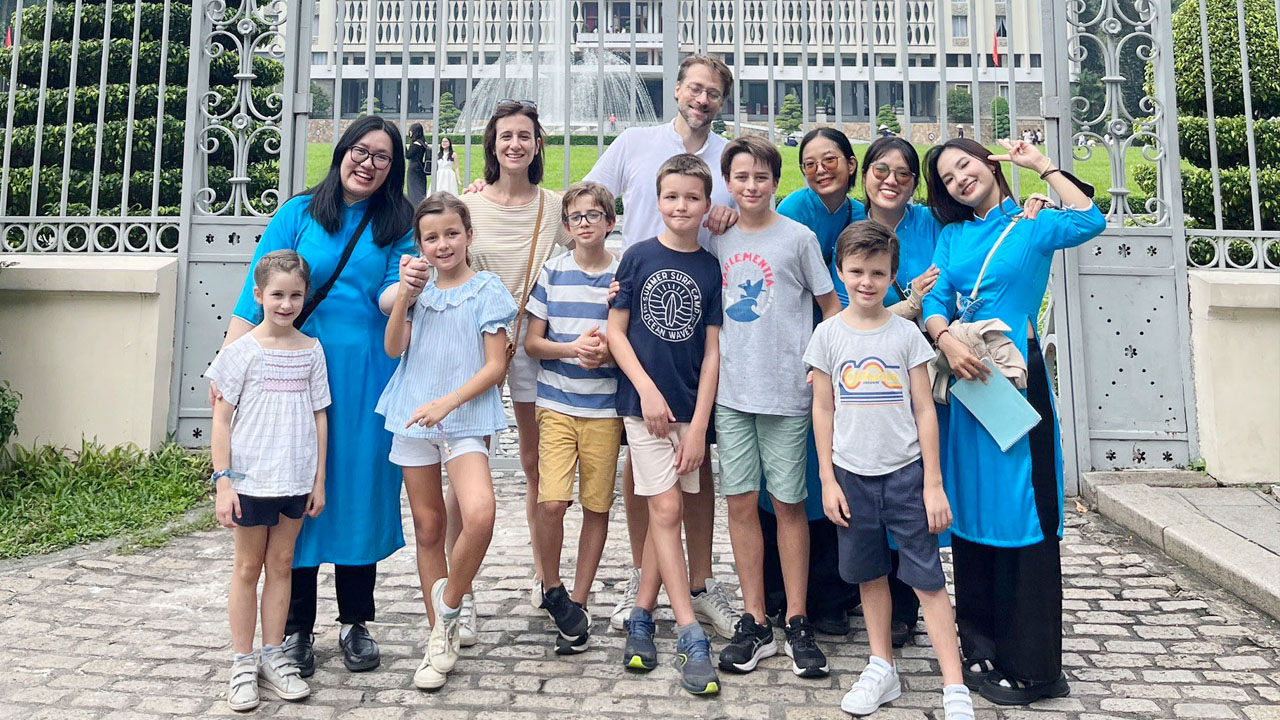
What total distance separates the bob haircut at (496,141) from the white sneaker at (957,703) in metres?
2.19

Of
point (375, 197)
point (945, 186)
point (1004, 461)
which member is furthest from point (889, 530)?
point (375, 197)

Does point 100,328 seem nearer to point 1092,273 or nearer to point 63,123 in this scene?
point 63,123

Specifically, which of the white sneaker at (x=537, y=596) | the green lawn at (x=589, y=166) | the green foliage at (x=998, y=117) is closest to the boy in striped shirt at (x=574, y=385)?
the white sneaker at (x=537, y=596)

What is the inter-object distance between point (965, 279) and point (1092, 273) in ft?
9.27

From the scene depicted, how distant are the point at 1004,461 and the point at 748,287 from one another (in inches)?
38.5

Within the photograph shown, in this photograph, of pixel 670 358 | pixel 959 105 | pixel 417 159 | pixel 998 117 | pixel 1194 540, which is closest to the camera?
pixel 670 358

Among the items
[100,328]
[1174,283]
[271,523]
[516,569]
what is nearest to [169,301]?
[100,328]

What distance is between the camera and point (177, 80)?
26.2ft

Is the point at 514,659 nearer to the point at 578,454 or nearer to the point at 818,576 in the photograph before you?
the point at 578,454

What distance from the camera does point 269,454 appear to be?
9.61ft

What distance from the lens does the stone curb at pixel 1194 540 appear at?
3.82 meters

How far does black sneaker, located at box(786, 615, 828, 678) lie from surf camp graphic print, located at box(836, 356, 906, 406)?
827 millimetres

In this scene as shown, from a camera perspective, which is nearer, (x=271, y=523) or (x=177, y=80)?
(x=271, y=523)

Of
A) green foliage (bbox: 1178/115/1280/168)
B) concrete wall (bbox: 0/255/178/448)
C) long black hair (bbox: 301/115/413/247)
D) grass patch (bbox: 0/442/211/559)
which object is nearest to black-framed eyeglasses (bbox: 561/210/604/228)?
long black hair (bbox: 301/115/413/247)
